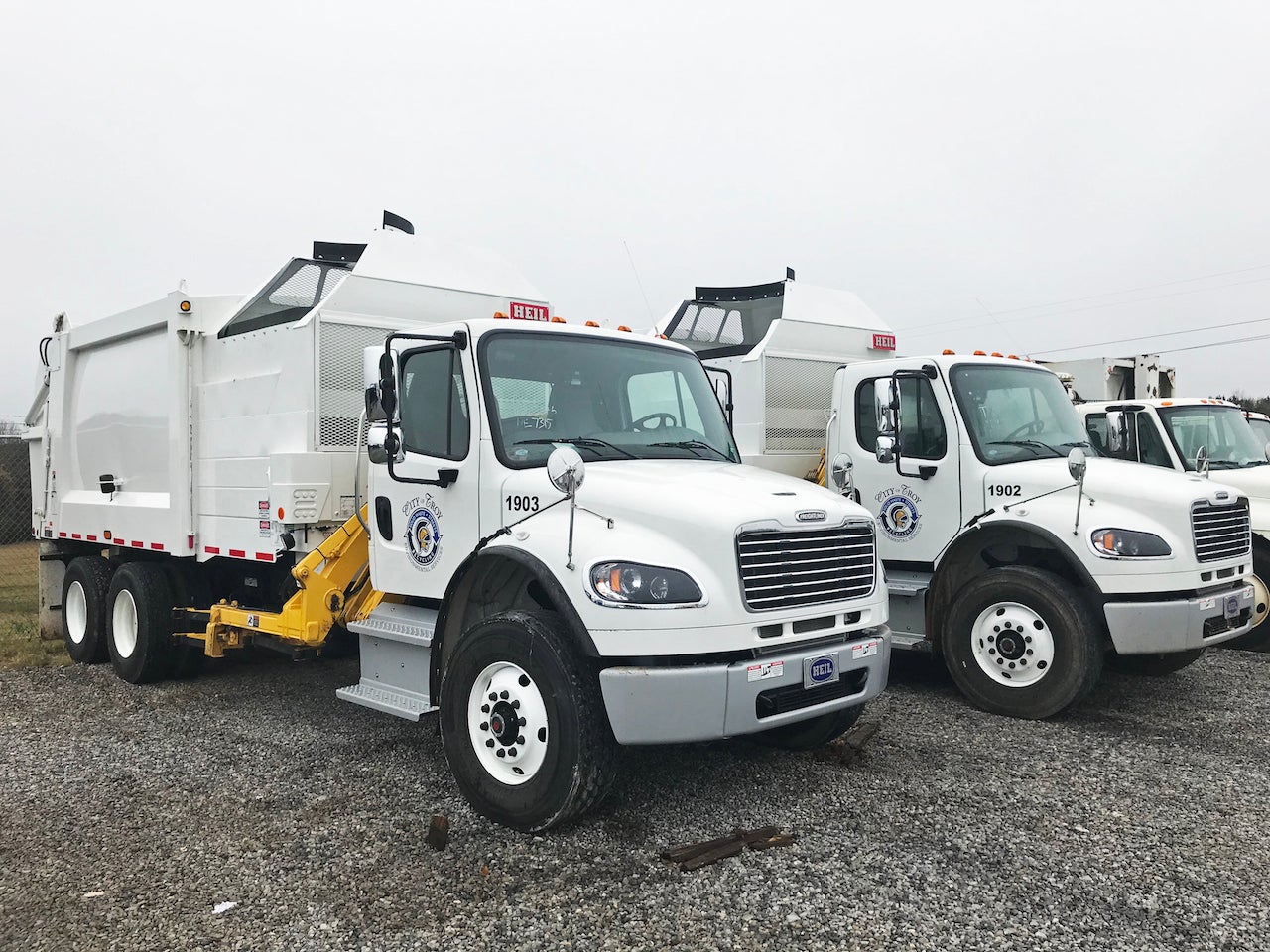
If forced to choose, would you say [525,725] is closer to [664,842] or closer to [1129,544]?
[664,842]

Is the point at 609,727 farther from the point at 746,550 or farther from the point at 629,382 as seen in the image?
the point at 629,382

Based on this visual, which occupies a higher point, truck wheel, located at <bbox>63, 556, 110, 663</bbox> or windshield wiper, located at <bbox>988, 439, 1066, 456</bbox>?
windshield wiper, located at <bbox>988, 439, 1066, 456</bbox>

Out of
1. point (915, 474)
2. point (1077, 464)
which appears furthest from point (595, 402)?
point (1077, 464)

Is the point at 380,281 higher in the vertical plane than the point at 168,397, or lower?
higher

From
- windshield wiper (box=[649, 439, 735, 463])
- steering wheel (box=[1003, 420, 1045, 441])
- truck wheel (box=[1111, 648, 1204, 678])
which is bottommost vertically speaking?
truck wheel (box=[1111, 648, 1204, 678])

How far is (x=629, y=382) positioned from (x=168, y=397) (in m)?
4.11

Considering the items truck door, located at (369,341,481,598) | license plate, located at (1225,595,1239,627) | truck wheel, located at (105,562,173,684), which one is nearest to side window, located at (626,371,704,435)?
truck door, located at (369,341,481,598)

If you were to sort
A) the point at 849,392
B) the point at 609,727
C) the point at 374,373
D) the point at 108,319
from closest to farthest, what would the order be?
the point at 609,727 → the point at 374,373 → the point at 849,392 → the point at 108,319

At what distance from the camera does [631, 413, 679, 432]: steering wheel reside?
18.1 ft

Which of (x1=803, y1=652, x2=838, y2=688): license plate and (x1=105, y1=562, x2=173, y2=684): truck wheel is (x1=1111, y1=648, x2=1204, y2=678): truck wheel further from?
(x1=105, y1=562, x2=173, y2=684): truck wheel

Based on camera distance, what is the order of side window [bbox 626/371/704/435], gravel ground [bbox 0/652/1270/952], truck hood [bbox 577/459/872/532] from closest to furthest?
gravel ground [bbox 0/652/1270/952], truck hood [bbox 577/459/872/532], side window [bbox 626/371/704/435]

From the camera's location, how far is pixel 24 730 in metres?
6.71

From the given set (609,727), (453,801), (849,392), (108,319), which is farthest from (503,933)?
(108,319)

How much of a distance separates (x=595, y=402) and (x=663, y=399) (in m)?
0.48
